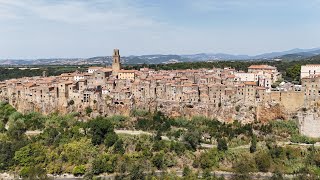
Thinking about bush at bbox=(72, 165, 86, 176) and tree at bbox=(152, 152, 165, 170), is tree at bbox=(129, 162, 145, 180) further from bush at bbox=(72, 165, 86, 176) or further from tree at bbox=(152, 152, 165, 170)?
bush at bbox=(72, 165, 86, 176)

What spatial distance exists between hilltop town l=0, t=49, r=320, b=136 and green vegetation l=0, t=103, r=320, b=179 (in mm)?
1097

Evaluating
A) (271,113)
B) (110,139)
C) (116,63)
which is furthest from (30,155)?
(271,113)

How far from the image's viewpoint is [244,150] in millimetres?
26859

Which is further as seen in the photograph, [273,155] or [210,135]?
[210,135]

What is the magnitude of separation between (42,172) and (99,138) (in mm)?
5088

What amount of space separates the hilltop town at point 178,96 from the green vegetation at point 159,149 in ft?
3.60

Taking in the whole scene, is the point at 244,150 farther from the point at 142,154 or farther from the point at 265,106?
the point at 142,154

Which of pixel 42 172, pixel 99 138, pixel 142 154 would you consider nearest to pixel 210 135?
pixel 142 154

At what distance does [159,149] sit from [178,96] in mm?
6388

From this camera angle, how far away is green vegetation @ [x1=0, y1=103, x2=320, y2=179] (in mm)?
25275

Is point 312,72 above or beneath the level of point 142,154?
above

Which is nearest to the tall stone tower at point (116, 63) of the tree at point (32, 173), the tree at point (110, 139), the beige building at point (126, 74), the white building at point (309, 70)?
the beige building at point (126, 74)

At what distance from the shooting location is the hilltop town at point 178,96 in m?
29.1

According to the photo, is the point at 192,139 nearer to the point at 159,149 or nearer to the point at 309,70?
the point at 159,149
